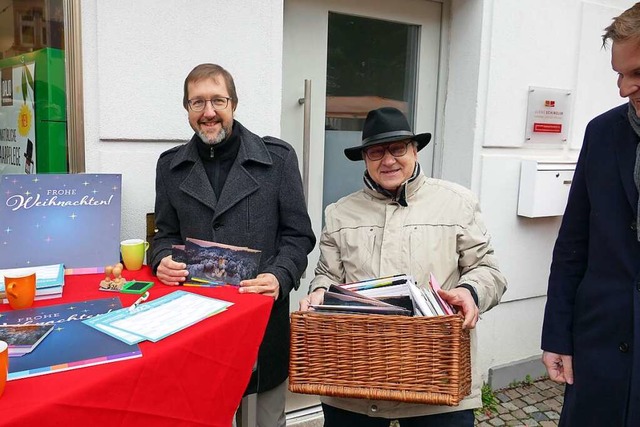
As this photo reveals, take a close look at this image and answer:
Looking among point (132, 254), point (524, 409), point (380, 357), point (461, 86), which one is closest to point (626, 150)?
point (380, 357)

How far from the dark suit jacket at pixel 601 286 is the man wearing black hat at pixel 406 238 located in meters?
0.28

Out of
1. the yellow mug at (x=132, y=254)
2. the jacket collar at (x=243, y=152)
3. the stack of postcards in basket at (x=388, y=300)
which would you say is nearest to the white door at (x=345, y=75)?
the jacket collar at (x=243, y=152)

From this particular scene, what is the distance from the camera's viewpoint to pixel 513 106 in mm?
3631

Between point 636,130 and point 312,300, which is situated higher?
point 636,130

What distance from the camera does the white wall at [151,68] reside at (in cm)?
243

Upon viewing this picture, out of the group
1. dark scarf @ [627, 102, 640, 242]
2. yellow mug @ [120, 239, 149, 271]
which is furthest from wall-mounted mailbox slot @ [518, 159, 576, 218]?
yellow mug @ [120, 239, 149, 271]

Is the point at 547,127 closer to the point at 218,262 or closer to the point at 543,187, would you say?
the point at 543,187

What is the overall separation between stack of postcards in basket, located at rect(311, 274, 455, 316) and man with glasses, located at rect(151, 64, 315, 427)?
13.5 inches

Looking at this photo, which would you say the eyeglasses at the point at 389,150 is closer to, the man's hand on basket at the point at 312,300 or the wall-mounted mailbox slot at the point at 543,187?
the man's hand on basket at the point at 312,300

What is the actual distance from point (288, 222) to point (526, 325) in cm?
265

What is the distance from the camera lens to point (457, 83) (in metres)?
3.62

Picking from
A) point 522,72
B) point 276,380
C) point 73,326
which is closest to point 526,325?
point 522,72

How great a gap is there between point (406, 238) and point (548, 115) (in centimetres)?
241

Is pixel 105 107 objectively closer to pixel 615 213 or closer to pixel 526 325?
pixel 615 213
